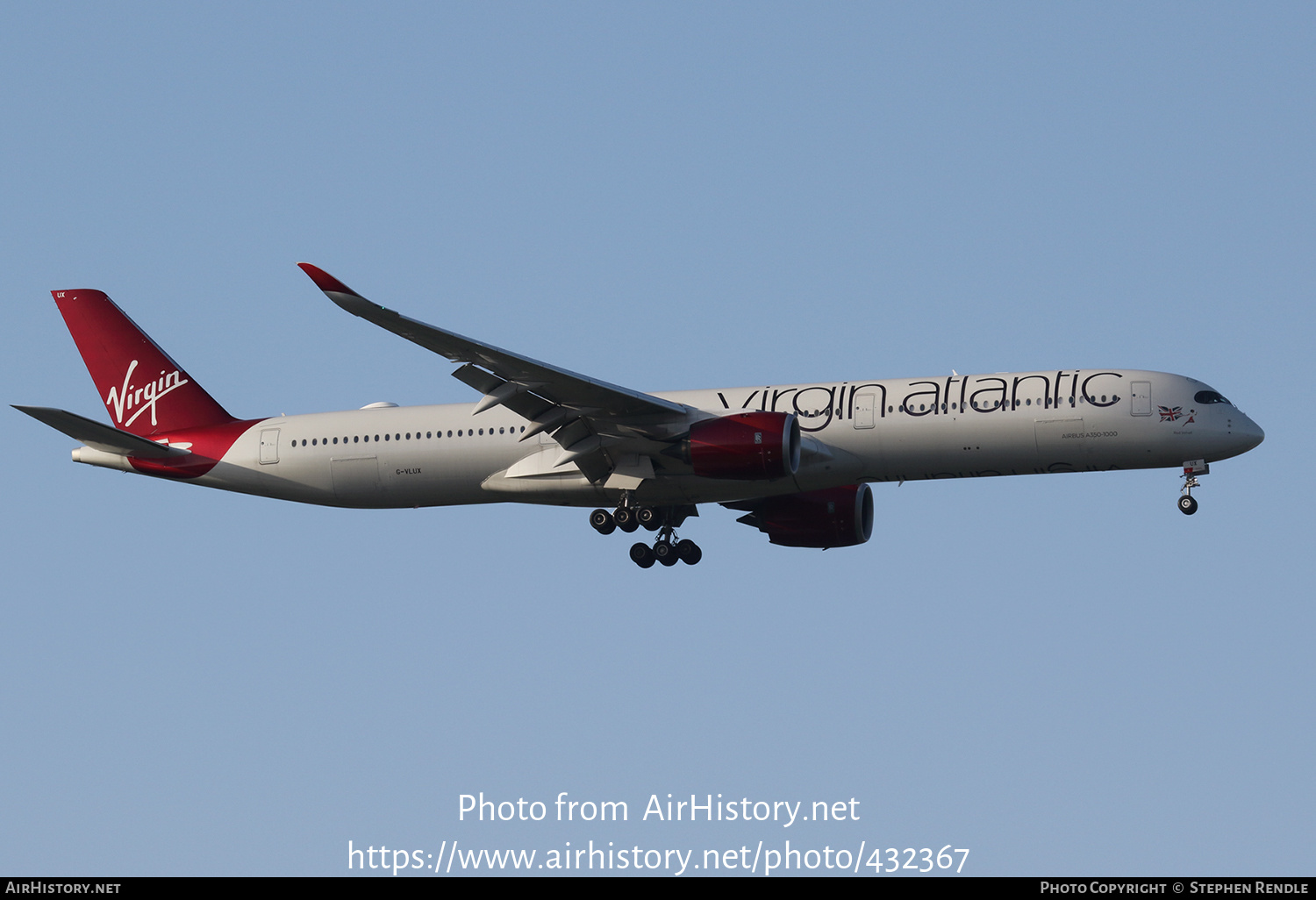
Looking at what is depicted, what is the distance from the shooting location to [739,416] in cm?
4369

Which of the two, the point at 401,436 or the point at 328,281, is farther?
the point at 401,436

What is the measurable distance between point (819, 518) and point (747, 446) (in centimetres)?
739

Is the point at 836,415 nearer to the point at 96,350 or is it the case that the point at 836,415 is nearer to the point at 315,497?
the point at 315,497

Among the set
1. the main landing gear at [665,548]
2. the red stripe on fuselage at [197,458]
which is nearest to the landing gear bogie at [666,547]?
the main landing gear at [665,548]

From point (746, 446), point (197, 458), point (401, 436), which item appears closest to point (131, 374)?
point (197, 458)

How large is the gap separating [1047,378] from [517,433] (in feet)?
44.4

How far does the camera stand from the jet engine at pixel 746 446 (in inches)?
1686

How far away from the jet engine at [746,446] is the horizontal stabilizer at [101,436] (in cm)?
1527

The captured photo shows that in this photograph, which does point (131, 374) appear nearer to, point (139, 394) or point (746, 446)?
point (139, 394)

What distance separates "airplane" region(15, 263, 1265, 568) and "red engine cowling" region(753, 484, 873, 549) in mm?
49

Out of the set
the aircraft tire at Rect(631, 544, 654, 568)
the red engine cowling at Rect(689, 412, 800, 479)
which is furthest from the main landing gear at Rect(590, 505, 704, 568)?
the red engine cowling at Rect(689, 412, 800, 479)

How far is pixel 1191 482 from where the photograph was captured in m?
43.0

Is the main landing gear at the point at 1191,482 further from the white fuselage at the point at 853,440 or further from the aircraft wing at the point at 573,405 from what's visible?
the aircraft wing at the point at 573,405

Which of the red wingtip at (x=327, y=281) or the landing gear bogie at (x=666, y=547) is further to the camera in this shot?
the landing gear bogie at (x=666, y=547)
